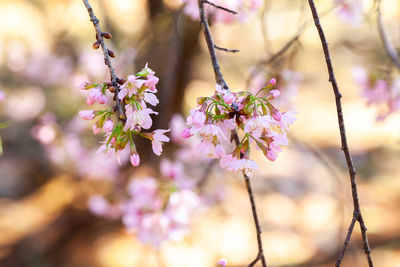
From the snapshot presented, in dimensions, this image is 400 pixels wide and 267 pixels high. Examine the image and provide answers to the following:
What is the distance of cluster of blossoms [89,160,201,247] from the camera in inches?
55.0

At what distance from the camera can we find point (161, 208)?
4.65ft

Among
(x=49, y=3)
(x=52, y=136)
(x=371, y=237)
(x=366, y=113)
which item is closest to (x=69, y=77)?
(x=49, y=3)

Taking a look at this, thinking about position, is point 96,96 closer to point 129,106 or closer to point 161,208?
point 129,106

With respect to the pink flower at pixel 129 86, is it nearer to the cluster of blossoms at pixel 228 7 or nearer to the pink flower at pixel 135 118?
the pink flower at pixel 135 118

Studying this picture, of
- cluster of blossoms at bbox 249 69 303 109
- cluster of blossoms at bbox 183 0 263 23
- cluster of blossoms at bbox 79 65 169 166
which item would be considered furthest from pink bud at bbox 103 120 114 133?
cluster of blossoms at bbox 249 69 303 109

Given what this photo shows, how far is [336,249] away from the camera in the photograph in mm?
2533

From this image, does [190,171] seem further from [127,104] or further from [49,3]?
[127,104]

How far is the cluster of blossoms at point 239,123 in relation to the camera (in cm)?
62

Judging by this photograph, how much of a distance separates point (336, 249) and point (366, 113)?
2491 mm

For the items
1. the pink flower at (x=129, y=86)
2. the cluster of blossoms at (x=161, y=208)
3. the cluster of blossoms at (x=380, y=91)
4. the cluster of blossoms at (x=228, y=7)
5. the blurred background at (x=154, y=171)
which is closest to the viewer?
the pink flower at (x=129, y=86)

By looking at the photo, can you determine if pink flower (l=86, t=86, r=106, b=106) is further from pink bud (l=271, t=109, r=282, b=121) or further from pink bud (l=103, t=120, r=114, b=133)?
pink bud (l=271, t=109, r=282, b=121)

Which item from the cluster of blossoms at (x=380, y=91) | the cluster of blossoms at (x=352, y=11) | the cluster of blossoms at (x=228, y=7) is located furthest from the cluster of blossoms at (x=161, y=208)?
the cluster of blossoms at (x=352, y=11)

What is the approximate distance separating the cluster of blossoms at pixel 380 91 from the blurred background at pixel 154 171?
254 mm

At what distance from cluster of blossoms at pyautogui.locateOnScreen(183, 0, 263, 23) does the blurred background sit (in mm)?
232
